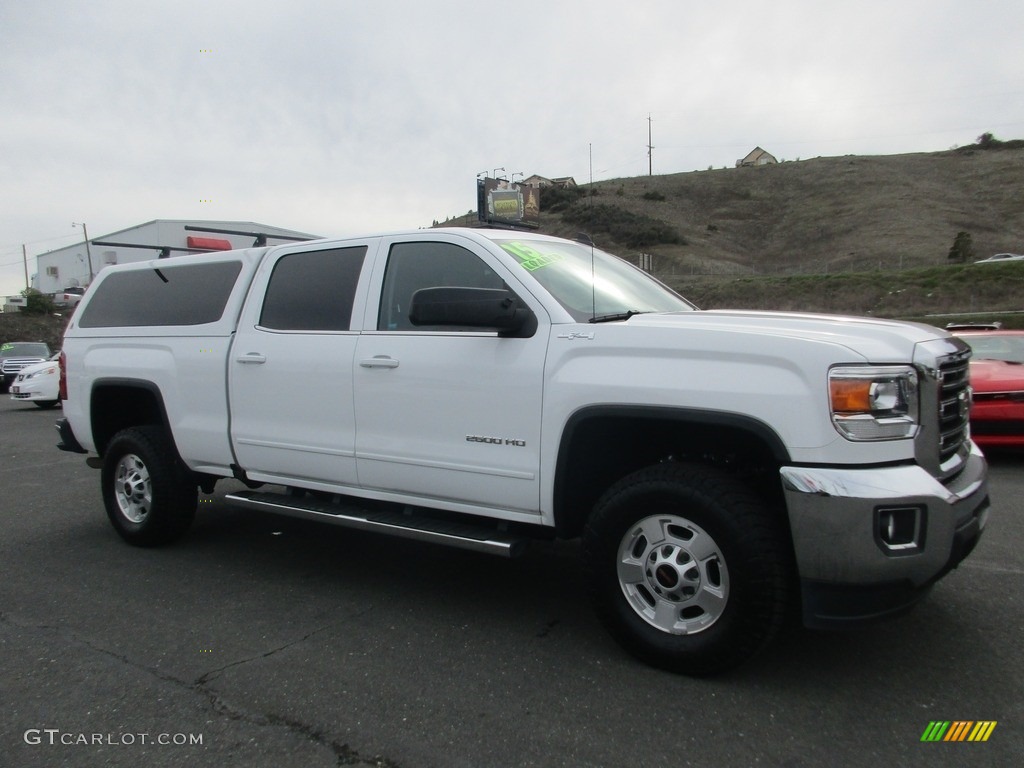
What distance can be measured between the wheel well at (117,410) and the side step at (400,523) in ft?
4.32

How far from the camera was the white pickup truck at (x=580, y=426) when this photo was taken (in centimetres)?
306

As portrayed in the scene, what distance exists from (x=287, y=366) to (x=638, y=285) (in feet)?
6.88

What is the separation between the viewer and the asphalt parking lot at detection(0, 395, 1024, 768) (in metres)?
2.93

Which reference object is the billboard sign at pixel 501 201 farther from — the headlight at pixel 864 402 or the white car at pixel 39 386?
the white car at pixel 39 386

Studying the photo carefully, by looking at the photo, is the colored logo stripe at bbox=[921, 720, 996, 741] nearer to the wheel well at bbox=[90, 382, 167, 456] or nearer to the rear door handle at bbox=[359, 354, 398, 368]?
the rear door handle at bbox=[359, 354, 398, 368]

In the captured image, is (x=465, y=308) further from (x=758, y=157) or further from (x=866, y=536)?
(x=758, y=157)

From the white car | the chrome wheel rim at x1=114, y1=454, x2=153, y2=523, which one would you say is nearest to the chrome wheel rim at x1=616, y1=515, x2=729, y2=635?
the chrome wheel rim at x1=114, y1=454, x2=153, y2=523

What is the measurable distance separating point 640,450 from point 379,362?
4.74 feet

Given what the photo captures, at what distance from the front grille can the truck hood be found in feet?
0.33

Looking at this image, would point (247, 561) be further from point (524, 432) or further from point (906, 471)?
point (906, 471)

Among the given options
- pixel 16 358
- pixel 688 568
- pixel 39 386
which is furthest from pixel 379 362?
pixel 16 358

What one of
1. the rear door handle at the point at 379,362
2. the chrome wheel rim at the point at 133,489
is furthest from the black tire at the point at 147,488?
the rear door handle at the point at 379,362

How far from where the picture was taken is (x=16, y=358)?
935 inches

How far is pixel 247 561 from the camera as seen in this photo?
534 centimetres
